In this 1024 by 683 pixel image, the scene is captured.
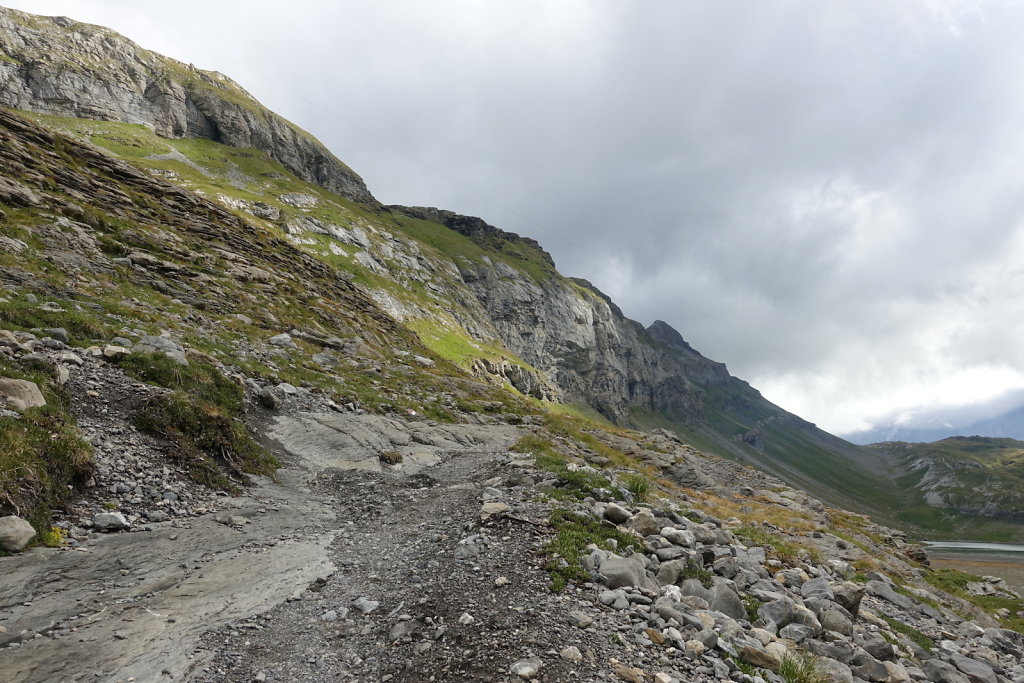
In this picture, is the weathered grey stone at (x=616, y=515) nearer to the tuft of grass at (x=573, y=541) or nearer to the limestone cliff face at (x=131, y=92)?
the tuft of grass at (x=573, y=541)

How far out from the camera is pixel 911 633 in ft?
43.9

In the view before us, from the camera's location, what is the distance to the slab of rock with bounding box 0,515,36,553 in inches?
302

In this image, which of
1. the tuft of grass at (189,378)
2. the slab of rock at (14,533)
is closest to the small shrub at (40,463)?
the slab of rock at (14,533)

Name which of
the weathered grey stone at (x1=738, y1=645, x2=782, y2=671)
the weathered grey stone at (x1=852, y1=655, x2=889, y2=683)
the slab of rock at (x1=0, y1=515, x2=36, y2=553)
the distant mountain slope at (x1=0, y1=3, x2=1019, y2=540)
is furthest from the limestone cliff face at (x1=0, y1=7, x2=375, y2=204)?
the weathered grey stone at (x1=852, y1=655, x2=889, y2=683)

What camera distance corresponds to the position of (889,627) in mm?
13086

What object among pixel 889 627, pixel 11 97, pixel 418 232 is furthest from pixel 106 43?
pixel 889 627

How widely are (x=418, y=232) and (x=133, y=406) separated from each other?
7718 inches

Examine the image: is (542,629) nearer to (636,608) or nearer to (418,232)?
→ (636,608)

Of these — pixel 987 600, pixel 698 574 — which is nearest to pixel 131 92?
pixel 698 574

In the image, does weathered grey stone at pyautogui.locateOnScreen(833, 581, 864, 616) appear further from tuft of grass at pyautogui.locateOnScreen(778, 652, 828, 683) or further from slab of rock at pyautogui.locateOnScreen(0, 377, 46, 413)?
slab of rock at pyautogui.locateOnScreen(0, 377, 46, 413)

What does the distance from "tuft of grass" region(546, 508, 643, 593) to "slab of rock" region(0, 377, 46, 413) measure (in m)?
13.1

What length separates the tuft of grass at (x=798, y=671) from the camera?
24.8 ft

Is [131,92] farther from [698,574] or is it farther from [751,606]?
[751,606]

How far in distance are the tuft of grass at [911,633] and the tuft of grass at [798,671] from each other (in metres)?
8.24
